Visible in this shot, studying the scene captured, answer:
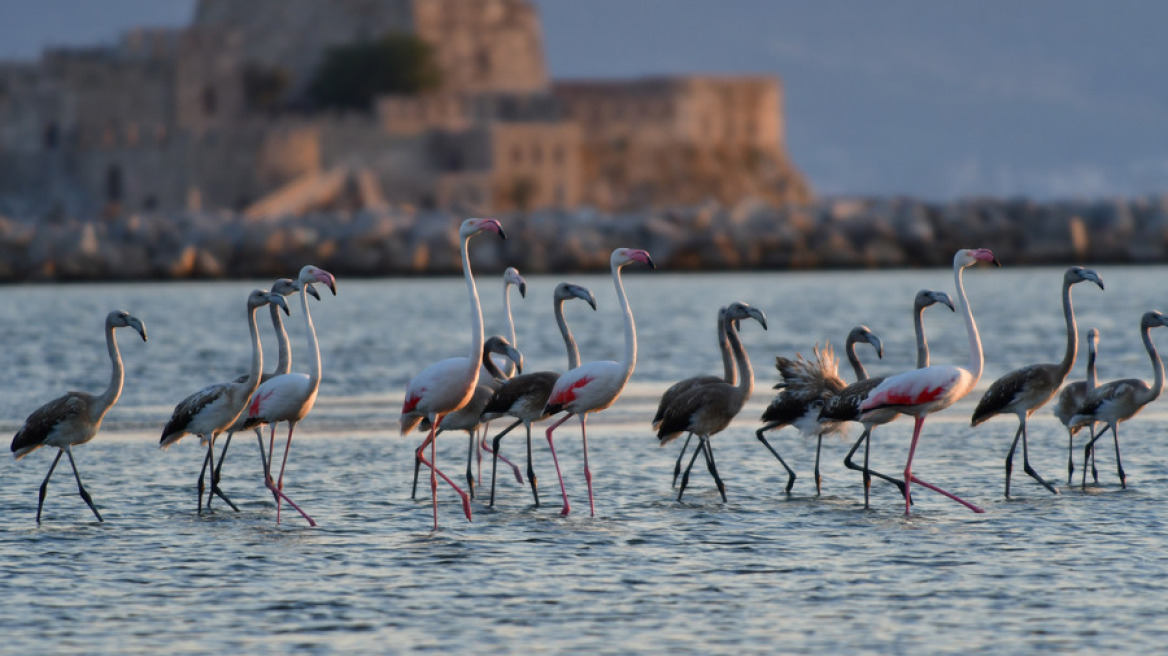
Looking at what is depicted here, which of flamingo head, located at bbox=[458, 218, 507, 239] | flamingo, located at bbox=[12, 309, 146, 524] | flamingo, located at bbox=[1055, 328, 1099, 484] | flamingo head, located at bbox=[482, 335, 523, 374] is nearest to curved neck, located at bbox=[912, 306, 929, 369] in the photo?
flamingo, located at bbox=[1055, 328, 1099, 484]

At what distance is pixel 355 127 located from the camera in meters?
75.2

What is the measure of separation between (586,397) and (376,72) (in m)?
74.7

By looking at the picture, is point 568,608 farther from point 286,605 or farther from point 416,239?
point 416,239

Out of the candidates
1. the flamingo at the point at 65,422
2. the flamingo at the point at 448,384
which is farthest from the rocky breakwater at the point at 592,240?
Answer: the flamingo at the point at 448,384

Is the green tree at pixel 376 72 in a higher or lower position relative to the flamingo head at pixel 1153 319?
higher

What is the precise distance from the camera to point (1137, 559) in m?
10.3

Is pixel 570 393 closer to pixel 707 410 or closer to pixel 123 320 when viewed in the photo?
pixel 707 410

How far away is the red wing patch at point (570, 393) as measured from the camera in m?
12.6

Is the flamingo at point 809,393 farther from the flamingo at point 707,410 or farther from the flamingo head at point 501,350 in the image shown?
the flamingo head at point 501,350

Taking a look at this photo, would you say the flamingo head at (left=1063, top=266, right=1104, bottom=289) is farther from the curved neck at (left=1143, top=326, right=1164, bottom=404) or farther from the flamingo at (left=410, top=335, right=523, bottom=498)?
the flamingo at (left=410, top=335, right=523, bottom=498)

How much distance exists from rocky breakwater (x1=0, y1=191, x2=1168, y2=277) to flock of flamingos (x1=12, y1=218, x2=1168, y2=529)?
3950 centimetres

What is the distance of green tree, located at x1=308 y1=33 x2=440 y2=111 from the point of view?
3361 inches

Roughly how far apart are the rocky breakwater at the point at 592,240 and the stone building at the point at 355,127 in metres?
11.6

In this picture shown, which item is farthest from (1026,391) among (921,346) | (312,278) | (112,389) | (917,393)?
(112,389)
